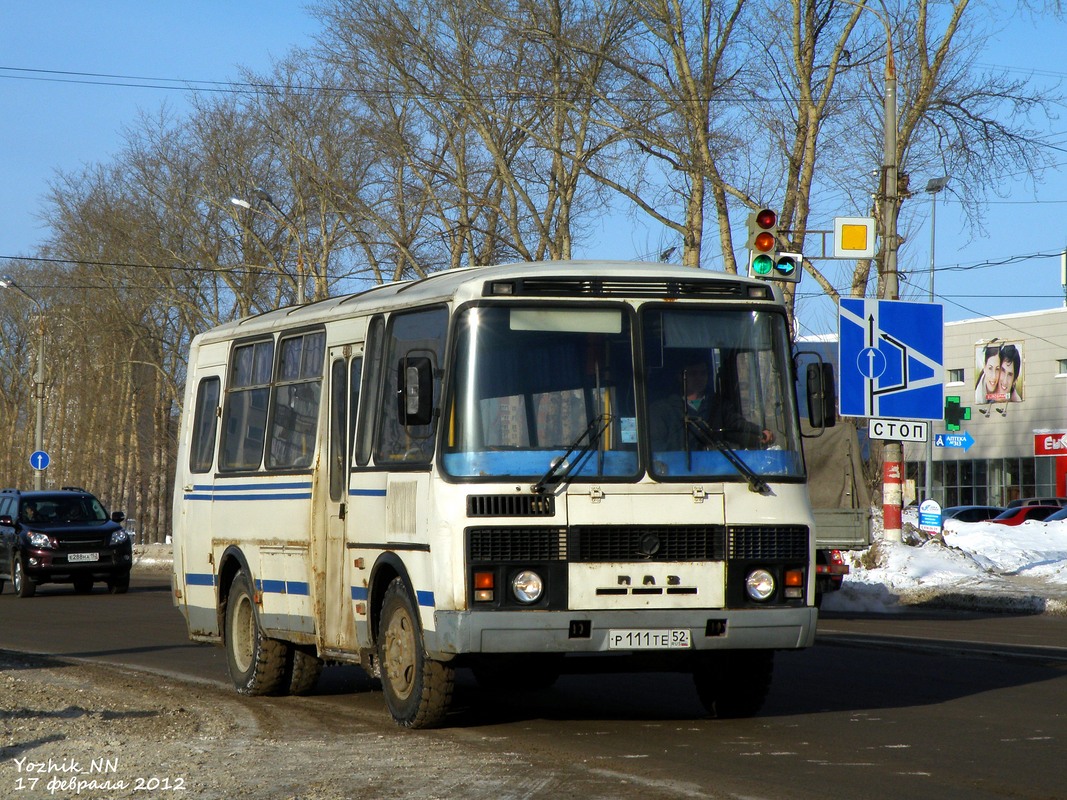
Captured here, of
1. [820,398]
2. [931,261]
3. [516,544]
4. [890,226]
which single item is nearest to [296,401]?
[516,544]

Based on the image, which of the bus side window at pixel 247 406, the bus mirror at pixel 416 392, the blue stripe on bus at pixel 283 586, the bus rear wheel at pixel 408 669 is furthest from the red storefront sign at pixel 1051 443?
the bus mirror at pixel 416 392

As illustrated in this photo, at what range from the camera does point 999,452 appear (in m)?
65.8

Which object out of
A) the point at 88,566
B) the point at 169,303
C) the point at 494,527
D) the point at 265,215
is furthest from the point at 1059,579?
the point at 169,303

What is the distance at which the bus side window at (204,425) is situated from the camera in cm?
1338

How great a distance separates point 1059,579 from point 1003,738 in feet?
63.4

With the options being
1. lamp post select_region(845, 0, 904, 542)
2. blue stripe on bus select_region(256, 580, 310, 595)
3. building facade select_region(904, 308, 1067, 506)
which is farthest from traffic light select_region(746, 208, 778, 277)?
building facade select_region(904, 308, 1067, 506)

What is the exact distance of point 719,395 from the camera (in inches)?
384

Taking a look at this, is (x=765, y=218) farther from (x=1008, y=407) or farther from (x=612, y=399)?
(x=1008, y=407)

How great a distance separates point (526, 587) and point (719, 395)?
1632 millimetres

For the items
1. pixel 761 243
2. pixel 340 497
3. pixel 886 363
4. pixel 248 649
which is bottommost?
pixel 248 649

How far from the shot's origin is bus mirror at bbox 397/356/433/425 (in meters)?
9.34

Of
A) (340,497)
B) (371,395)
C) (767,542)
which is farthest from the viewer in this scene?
(340,497)

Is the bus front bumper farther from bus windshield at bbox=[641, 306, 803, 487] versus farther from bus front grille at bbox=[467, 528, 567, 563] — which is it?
bus windshield at bbox=[641, 306, 803, 487]

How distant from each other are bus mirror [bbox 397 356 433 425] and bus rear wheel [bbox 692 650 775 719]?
7.68 feet
